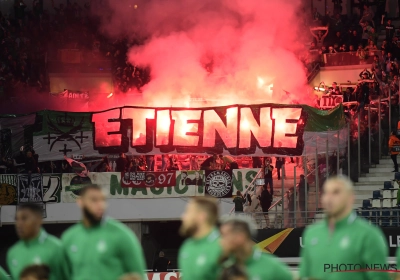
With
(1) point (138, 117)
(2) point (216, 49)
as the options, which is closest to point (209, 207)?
(1) point (138, 117)

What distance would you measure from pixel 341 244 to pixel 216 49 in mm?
21188

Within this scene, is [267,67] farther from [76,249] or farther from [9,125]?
[76,249]

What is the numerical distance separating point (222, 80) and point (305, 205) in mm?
6967

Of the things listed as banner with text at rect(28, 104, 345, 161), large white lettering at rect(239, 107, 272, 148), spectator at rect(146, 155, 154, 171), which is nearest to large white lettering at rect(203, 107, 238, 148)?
banner with text at rect(28, 104, 345, 161)

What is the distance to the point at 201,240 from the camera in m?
7.44

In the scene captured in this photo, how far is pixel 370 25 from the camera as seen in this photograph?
94.0 feet

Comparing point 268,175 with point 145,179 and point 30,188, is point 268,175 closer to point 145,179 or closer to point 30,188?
point 145,179

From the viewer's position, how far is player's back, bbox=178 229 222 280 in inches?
292

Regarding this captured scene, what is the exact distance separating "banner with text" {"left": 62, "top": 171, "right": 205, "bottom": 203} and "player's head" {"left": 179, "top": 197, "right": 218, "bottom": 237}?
1581 cm

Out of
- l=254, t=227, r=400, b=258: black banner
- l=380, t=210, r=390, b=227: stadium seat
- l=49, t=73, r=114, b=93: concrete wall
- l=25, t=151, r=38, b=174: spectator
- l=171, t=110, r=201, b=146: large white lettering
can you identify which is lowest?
l=254, t=227, r=400, b=258: black banner

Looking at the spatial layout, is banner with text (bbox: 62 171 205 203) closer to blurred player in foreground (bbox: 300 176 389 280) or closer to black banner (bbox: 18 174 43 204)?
black banner (bbox: 18 174 43 204)

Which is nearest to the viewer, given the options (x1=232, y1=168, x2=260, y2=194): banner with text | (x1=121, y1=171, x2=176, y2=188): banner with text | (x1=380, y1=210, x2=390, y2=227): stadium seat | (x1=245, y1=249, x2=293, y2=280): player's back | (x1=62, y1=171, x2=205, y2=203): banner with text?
(x1=245, y1=249, x2=293, y2=280): player's back

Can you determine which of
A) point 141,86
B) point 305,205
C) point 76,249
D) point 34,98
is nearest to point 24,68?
point 34,98

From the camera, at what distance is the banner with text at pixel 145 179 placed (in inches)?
922
